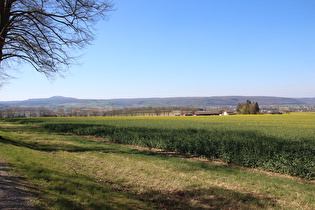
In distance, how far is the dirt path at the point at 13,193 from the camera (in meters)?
3.94

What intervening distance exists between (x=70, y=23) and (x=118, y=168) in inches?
349

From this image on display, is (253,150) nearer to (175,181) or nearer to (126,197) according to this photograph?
(175,181)

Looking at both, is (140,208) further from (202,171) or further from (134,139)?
(134,139)

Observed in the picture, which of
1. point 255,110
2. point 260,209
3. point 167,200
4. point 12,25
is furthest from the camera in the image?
point 255,110

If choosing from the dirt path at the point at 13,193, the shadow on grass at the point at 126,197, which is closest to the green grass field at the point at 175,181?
the shadow on grass at the point at 126,197

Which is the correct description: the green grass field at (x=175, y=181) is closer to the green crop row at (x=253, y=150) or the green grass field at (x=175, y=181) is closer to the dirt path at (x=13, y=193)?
the green crop row at (x=253, y=150)

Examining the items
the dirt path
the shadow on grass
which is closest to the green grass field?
the shadow on grass

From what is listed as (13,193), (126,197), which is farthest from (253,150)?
(13,193)

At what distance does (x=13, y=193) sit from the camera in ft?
14.6

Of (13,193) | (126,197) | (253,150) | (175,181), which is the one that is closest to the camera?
(13,193)

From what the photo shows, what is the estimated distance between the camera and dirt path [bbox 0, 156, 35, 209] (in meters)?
3.94

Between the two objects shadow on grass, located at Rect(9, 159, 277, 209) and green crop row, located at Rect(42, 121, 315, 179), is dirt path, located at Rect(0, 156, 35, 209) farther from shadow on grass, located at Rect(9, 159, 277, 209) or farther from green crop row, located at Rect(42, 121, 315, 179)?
green crop row, located at Rect(42, 121, 315, 179)

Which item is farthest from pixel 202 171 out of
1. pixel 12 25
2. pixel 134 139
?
pixel 12 25

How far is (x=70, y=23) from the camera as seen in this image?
442 inches
